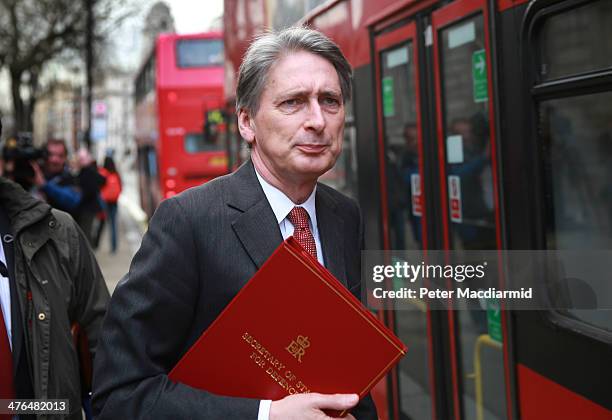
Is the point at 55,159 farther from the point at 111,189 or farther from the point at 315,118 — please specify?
the point at 315,118

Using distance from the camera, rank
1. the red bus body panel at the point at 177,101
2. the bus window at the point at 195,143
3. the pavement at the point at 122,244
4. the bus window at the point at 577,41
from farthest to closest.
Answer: the bus window at the point at 195,143
the red bus body panel at the point at 177,101
the pavement at the point at 122,244
the bus window at the point at 577,41

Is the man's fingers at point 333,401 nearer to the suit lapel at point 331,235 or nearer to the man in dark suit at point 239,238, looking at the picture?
the man in dark suit at point 239,238

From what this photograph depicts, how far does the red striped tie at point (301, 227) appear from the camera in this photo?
2.09m

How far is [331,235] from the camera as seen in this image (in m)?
2.15

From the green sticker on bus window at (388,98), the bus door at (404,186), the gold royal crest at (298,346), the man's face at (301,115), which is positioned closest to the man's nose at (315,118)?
the man's face at (301,115)

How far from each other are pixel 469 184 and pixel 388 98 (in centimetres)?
90

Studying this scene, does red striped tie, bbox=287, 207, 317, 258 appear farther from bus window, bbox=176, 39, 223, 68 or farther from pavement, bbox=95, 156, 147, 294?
bus window, bbox=176, 39, 223, 68

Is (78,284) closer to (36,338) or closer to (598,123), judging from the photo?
(36,338)

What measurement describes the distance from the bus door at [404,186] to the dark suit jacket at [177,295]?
1993 millimetres

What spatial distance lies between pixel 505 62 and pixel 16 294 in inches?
66.4

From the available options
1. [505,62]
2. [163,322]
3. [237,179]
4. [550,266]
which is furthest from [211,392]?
[505,62]

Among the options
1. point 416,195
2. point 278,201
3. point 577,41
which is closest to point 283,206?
point 278,201

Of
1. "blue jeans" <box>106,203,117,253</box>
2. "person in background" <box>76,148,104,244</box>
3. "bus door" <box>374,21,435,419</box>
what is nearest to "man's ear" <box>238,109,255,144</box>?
"bus door" <box>374,21,435,419</box>

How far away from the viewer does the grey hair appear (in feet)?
6.53
